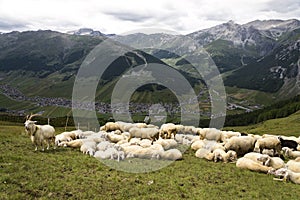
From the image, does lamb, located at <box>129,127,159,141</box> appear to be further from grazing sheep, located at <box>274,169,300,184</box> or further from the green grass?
grazing sheep, located at <box>274,169,300,184</box>

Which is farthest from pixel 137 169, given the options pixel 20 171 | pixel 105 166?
pixel 20 171

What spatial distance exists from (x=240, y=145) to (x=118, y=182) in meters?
16.2

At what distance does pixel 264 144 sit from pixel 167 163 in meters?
12.0

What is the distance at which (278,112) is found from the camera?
153m

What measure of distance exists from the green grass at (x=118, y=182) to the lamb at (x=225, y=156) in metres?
3.37

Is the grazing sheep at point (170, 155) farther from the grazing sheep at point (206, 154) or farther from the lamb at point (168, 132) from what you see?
the lamb at point (168, 132)

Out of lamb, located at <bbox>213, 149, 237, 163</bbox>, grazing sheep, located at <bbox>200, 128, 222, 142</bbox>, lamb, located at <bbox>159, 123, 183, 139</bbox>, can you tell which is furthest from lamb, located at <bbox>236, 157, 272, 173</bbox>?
lamb, located at <bbox>159, 123, 183, 139</bbox>

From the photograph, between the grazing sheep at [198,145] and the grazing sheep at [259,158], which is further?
the grazing sheep at [198,145]

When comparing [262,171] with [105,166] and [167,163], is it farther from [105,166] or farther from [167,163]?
[105,166]

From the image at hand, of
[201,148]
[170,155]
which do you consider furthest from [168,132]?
[170,155]

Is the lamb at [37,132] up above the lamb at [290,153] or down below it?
above

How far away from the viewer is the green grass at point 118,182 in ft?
49.4

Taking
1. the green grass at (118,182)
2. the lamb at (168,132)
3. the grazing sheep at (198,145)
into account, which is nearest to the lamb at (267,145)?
the grazing sheep at (198,145)

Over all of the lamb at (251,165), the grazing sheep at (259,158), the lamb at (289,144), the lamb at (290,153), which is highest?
the grazing sheep at (259,158)
